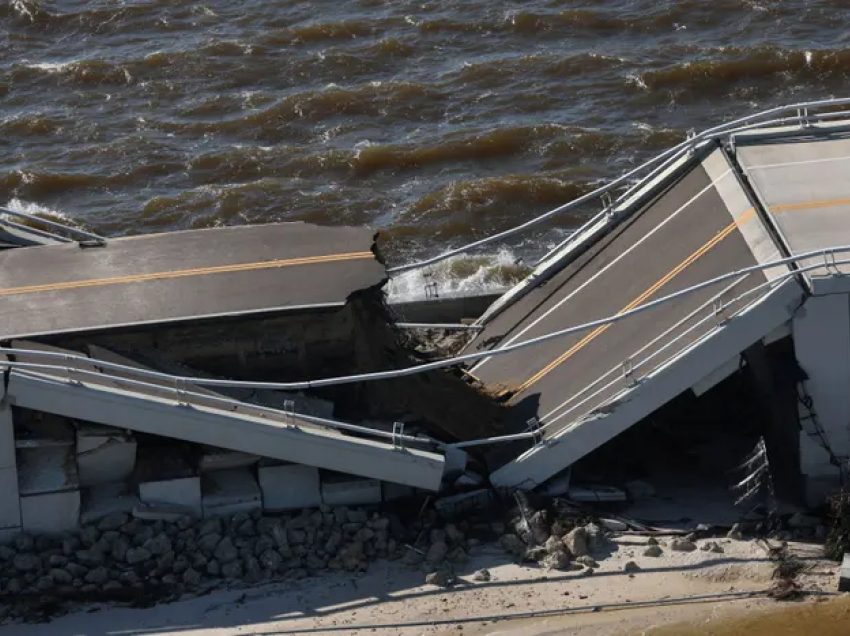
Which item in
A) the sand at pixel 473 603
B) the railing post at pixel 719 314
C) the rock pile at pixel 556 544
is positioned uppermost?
the railing post at pixel 719 314

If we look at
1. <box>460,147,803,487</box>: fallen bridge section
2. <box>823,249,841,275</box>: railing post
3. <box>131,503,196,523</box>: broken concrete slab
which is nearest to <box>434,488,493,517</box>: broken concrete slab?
<box>460,147,803,487</box>: fallen bridge section

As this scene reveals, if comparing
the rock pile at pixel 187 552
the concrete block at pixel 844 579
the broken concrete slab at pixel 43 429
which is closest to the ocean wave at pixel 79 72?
the broken concrete slab at pixel 43 429

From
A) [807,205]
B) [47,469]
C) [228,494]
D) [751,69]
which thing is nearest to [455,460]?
[228,494]

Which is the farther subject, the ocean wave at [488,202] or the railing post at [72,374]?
the ocean wave at [488,202]

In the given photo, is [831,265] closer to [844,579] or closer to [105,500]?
[844,579]

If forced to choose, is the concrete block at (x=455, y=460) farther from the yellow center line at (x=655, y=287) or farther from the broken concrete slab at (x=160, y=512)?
the broken concrete slab at (x=160, y=512)
